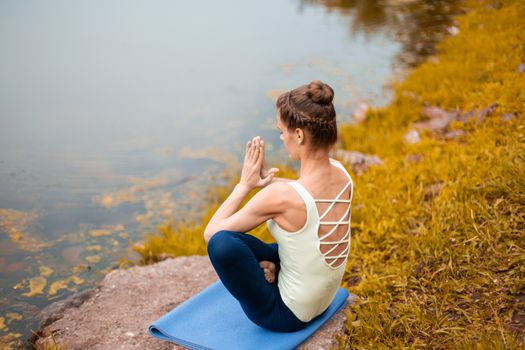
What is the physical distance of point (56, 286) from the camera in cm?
423

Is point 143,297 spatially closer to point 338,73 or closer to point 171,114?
point 171,114

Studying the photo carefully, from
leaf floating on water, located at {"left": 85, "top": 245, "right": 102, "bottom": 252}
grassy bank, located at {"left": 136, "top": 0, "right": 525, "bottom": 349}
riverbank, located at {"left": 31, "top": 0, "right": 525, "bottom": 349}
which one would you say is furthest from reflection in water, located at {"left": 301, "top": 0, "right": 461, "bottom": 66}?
leaf floating on water, located at {"left": 85, "top": 245, "right": 102, "bottom": 252}

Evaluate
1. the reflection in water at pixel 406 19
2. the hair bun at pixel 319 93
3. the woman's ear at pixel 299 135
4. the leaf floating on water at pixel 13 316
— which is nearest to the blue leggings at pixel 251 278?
the woman's ear at pixel 299 135

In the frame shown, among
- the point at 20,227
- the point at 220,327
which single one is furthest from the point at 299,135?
the point at 20,227

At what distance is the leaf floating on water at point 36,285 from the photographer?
414 cm

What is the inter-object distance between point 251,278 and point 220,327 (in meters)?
0.54

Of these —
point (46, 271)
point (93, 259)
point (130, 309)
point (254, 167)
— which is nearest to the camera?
point (254, 167)

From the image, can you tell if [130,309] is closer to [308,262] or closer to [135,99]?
[308,262]

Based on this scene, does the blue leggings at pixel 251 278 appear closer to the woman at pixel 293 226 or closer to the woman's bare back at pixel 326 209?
the woman at pixel 293 226

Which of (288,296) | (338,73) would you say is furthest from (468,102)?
(288,296)

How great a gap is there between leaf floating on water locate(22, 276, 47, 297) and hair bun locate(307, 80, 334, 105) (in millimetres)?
2930

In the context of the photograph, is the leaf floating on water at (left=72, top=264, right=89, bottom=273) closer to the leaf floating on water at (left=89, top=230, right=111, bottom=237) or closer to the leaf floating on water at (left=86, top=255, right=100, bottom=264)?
the leaf floating on water at (left=86, top=255, right=100, bottom=264)

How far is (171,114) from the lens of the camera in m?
7.53

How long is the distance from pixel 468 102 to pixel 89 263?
444cm
